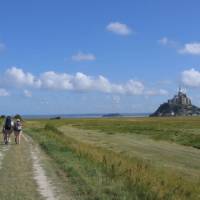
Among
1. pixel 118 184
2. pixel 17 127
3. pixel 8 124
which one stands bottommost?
pixel 118 184

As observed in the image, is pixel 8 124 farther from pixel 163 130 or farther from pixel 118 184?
pixel 163 130

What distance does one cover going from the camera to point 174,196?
12398 millimetres

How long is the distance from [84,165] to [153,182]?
176 inches

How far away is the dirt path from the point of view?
1225 centimetres

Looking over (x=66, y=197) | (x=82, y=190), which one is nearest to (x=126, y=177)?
(x=82, y=190)

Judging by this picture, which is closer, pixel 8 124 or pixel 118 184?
pixel 118 184

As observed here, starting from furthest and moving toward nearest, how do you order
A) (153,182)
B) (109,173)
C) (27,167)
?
(27,167), (109,173), (153,182)

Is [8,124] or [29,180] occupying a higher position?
[8,124]

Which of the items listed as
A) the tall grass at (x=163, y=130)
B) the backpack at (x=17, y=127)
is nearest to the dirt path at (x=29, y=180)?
the backpack at (x=17, y=127)

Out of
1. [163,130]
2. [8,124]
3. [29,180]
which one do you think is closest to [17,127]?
[8,124]

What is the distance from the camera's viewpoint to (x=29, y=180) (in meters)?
14.9

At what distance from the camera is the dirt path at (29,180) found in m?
12.3

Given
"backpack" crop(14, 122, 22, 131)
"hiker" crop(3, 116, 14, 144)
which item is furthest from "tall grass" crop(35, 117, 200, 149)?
"hiker" crop(3, 116, 14, 144)

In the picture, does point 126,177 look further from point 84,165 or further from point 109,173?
point 84,165
